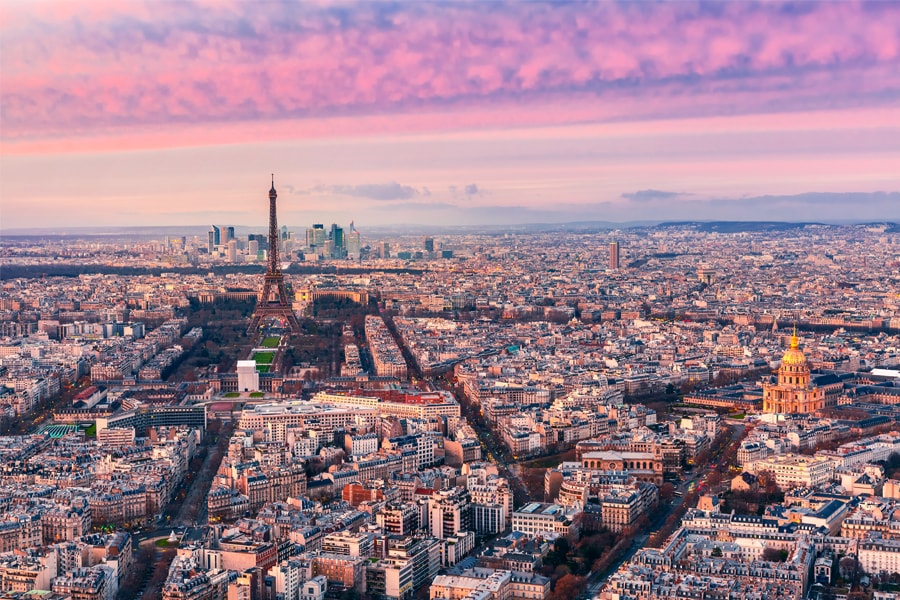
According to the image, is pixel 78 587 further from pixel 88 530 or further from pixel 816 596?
pixel 816 596

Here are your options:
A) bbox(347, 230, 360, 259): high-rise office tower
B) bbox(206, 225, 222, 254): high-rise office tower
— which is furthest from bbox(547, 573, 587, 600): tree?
bbox(206, 225, 222, 254): high-rise office tower

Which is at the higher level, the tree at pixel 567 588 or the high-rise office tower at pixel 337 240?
the high-rise office tower at pixel 337 240

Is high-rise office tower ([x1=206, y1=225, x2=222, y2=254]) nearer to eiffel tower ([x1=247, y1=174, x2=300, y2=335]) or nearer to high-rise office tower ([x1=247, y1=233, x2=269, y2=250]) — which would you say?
high-rise office tower ([x1=247, y1=233, x2=269, y2=250])

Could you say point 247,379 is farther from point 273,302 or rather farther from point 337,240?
point 337,240

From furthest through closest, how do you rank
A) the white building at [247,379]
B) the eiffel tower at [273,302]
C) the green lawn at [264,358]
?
the eiffel tower at [273,302] < the green lawn at [264,358] < the white building at [247,379]

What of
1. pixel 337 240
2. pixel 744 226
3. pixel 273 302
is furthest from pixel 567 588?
pixel 744 226

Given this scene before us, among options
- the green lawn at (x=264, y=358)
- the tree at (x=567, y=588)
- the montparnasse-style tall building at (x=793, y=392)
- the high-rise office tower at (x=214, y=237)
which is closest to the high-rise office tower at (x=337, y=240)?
the high-rise office tower at (x=214, y=237)

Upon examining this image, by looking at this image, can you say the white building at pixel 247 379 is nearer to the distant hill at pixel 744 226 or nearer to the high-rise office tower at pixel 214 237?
the high-rise office tower at pixel 214 237

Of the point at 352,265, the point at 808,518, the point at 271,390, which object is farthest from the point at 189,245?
the point at 808,518
